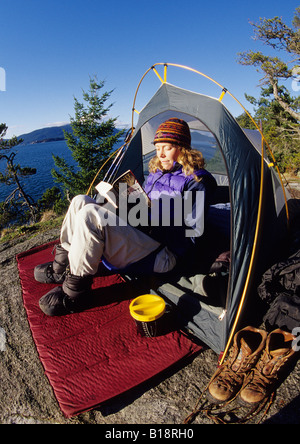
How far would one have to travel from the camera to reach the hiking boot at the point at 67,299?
8.30ft

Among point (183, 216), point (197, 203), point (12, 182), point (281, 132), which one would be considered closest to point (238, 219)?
point (197, 203)

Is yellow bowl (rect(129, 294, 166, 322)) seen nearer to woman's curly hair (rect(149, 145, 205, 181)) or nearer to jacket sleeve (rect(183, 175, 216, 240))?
jacket sleeve (rect(183, 175, 216, 240))

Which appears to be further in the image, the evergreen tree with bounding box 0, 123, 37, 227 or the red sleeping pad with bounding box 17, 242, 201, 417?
the evergreen tree with bounding box 0, 123, 37, 227

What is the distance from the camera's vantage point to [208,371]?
2.25 metres

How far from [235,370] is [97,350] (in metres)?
1.25

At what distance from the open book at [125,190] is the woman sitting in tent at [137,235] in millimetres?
188

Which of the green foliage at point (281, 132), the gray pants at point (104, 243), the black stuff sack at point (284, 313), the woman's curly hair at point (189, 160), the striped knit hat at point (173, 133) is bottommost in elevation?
the black stuff sack at point (284, 313)

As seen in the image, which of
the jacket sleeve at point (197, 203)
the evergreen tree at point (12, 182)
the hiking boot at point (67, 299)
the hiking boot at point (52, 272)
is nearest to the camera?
the hiking boot at point (67, 299)

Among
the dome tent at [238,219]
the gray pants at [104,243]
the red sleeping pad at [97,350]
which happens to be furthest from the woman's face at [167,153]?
the red sleeping pad at [97,350]

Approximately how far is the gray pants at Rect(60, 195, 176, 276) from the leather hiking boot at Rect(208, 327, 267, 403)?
3.12 ft

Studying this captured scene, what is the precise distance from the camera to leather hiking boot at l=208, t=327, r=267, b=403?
196 centimetres

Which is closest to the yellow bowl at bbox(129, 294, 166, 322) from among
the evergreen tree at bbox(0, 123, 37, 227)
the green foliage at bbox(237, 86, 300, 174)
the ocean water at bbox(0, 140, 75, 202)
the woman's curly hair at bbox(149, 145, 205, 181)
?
the woman's curly hair at bbox(149, 145, 205, 181)

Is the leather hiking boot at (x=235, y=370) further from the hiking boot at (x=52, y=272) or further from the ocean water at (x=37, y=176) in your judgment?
the ocean water at (x=37, y=176)

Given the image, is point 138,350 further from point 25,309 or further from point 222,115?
point 222,115
